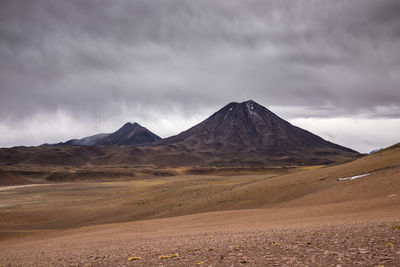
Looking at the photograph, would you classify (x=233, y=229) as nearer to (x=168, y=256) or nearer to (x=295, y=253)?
(x=168, y=256)

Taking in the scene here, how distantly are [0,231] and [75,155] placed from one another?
165472 mm

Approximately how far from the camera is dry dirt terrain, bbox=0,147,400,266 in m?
7.09

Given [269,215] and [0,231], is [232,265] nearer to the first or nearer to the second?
[269,215]

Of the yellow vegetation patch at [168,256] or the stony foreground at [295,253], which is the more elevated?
the stony foreground at [295,253]

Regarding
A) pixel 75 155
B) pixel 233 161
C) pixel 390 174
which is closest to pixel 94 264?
pixel 390 174

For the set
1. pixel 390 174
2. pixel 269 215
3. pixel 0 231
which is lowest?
pixel 0 231

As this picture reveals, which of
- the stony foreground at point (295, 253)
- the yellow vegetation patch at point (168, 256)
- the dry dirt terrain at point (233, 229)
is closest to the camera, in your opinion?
the stony foreground at point (295, 253)

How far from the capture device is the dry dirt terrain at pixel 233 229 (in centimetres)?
709

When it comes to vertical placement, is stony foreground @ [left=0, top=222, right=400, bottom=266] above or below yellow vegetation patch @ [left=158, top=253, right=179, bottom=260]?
above

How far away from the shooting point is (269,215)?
1769 centimetres

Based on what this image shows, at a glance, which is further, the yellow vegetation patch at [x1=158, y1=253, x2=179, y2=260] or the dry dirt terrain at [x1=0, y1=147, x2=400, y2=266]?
the yellow vegetation patch at [x1=158, y1=253, x2=179, y2=260]

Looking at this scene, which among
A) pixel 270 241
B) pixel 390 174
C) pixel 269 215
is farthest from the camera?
pixel 390 174

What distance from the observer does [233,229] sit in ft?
44.3

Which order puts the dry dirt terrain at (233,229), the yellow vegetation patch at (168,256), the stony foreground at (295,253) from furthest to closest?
1. the yellow vegetation patch at (168,256)
2. the dry dirt terrain at (233,229)
3. the stony foreground at (295,253)
